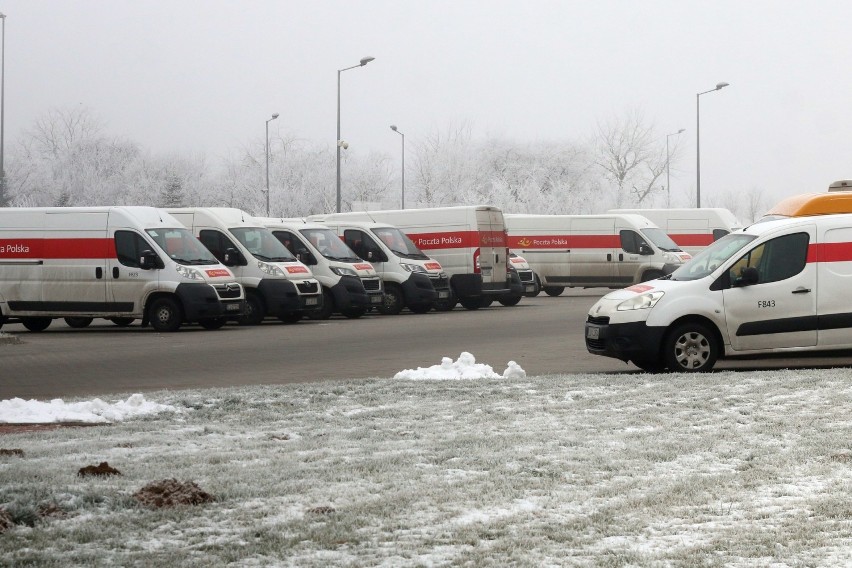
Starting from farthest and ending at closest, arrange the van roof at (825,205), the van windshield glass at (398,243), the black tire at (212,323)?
the van windshield glass at (398,243) < the black tire at (212,323) < the van roof at (825,205)

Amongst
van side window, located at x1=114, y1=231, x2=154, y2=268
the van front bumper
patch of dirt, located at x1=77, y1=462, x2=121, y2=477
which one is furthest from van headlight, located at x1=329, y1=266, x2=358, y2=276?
patch of dirt, located at x1=77, y1=462, x2=121, y2=477

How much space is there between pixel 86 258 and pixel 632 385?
14503 mm

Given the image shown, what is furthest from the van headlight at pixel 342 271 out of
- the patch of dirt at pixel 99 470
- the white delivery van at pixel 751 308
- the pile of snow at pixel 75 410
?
the patch of dirt at pixel 99 470

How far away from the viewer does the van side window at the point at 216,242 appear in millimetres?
26484

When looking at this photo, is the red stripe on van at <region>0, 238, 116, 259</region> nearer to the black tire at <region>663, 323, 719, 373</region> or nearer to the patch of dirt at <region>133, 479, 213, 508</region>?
the black tire at <region>663, 323, 719, 373</region>

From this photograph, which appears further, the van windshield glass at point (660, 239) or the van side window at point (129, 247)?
the van windshield glass at point (660, 239)

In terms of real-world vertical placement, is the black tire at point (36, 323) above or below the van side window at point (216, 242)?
below

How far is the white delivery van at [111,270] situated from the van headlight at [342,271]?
4.03 meters

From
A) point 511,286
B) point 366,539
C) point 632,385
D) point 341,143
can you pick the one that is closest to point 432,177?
point 341,143

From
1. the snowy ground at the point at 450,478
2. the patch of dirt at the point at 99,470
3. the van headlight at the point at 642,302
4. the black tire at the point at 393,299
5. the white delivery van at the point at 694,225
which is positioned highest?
the white delivery van at the point at 694,225

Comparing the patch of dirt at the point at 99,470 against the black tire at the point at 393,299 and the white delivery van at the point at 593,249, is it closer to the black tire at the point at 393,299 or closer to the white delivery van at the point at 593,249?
the black tire at the point at 393,299

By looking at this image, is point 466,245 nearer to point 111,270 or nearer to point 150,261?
point 150,261

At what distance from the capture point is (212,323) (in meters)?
24.9

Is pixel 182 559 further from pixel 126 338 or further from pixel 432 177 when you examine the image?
pixel 432 177
